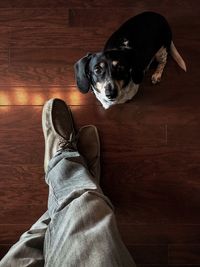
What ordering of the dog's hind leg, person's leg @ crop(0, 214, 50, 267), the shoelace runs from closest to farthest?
1. person's leg @ crop(0, 214, 50, 267)
2. the shoelace
3. the dog's hind leg

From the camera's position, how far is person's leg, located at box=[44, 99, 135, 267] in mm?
852

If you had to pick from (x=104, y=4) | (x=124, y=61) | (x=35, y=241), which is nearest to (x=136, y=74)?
(x=124, y=61)

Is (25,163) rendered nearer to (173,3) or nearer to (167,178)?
(167,178)

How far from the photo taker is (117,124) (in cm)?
155

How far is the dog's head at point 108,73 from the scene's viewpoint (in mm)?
1326

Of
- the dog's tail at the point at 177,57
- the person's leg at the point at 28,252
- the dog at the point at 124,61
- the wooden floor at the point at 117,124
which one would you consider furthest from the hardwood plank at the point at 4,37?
the person's leg at the point at 28,252

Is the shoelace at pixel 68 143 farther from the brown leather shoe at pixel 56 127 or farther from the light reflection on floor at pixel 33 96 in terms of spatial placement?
the light reflection on floor at pixel 33 96

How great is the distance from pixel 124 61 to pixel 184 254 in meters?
0.83

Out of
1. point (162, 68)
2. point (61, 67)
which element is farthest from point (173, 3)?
point (61, 67)

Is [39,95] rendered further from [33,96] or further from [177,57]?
[177,57]

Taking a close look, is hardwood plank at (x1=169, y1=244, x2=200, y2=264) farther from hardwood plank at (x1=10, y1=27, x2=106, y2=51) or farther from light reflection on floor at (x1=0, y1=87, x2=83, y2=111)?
hardwood plank at (x1=10, y1=27, x2=106, y2=51)

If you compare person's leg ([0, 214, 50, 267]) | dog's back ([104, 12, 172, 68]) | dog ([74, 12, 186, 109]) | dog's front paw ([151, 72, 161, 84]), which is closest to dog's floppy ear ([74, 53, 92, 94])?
dog ([74, 12, 186, 109])

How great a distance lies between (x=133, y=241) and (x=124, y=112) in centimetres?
56

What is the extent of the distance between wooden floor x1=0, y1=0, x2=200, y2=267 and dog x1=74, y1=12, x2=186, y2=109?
0.44 ft
